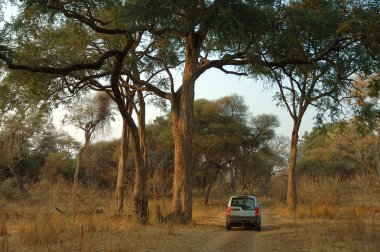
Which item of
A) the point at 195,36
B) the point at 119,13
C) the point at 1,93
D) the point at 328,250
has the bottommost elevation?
the point at 328,250

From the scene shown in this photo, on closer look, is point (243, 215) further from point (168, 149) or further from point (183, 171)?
point (168, 149)

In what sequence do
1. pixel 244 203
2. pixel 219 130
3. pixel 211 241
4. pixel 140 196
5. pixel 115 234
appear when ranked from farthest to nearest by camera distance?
pixel 219 130 → pixel 244 203 → pixel 140 196 → pixel 211 241 → pixel 115 234

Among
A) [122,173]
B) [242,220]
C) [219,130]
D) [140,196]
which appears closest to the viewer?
[140,196]

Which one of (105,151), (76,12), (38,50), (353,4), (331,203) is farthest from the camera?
(105,151)

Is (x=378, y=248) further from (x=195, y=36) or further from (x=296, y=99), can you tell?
(x=296, y=99)

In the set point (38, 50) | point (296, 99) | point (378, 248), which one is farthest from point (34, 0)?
point (296, 99)

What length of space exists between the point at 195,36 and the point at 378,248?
11085mm

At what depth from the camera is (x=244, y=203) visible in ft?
62.8

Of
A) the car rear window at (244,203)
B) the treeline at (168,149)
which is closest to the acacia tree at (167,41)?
the car rear window at (244,203)

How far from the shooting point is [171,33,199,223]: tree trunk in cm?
1847

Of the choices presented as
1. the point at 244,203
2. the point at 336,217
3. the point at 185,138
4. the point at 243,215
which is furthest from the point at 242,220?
the point at 336,217

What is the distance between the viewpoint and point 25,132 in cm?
3578

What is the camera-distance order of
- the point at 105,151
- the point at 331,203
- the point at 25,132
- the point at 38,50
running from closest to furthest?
the point at 38,50 < the point at 331,203 < the point at 25,132 < the point at 105,151

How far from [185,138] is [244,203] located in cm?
379
